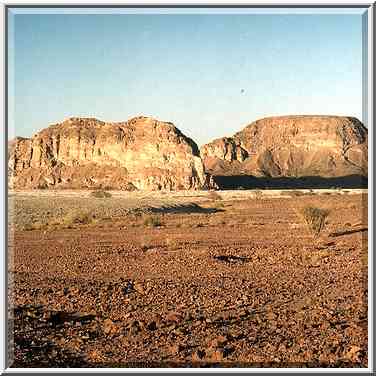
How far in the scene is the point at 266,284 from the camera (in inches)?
261

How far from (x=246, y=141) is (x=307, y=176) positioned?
25.6m

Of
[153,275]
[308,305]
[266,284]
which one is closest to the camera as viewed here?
[308,305]

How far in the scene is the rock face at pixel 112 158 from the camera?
6328 cm

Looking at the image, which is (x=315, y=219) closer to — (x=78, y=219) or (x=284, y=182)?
(x=78, y=219)

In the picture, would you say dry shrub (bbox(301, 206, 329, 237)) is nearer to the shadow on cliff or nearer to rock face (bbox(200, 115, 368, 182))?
the shadow on cliff

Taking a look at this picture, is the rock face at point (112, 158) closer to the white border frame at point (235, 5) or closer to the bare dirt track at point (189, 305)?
the bare dirt track at point (189, 305)

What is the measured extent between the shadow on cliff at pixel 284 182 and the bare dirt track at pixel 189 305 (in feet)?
198

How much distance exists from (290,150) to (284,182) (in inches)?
631

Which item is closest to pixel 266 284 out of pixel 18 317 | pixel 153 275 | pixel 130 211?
pixel 153 275

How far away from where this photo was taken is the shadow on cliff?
6925 cm

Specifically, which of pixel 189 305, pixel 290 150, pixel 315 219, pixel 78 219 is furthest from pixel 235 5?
pixel 290 150

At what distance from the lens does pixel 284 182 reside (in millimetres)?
77000

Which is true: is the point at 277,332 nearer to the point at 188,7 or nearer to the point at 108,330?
the point at 108,330

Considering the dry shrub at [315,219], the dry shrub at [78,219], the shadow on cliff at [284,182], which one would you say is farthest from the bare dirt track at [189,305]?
the shadow on cliff at [284,182]
